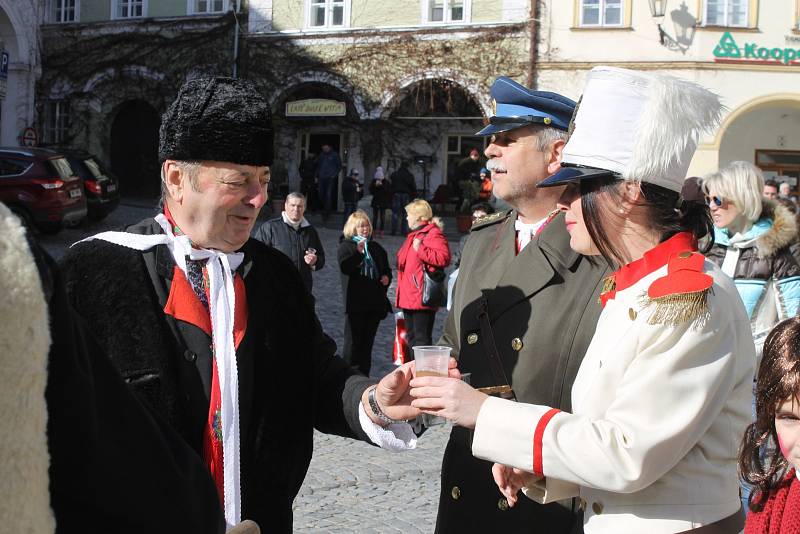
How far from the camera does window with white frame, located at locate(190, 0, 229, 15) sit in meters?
26.4

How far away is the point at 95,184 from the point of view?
1820 centimetres

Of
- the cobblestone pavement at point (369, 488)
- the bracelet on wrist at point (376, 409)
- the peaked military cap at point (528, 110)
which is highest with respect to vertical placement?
the peaked military cap at point (528, 110)

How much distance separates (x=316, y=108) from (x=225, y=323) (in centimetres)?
2384

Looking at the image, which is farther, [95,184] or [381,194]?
[381,194]

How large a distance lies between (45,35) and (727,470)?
2975cm

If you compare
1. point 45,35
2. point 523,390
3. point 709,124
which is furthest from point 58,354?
point 45,35

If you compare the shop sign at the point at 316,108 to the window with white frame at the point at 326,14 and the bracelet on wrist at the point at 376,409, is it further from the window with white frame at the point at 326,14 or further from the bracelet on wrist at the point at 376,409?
the bracelet on wrist at the point at 376,409

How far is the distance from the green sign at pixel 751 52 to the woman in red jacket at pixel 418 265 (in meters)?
15.4

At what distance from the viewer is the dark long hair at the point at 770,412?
98.0 inches

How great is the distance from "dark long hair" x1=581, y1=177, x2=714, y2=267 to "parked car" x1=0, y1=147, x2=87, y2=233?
A: 597 inches

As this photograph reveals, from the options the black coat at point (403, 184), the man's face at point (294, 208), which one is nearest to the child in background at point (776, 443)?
the man's face at point (294, 208)

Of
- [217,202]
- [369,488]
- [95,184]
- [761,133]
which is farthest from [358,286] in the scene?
[761,133]

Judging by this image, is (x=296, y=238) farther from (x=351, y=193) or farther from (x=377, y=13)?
(x=377, y=13)

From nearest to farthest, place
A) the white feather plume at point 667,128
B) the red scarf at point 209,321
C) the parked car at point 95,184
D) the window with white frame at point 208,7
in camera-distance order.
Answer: the white feather plume at point 667,128, the red scarf at point 209,321, the parked car at point 95,184, the window with white frame at point 208,7
